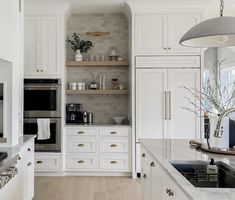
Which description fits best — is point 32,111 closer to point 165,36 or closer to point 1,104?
point 1,104

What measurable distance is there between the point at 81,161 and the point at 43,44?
2.19 m

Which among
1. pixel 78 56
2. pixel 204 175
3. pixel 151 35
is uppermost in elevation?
pixel 151 35

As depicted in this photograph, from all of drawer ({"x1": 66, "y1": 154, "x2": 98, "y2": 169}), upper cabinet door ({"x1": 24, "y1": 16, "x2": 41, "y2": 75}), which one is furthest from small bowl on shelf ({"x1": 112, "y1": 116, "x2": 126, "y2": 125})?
upper cabinet door ({"x1": 24, "y1": 16, "x2": 41, "y2": 75})

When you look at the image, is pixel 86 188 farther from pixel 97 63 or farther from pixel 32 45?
pixel 32 45

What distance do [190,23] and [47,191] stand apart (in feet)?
11.9

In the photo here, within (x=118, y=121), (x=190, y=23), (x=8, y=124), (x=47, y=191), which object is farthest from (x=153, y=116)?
(x=8, y=124)

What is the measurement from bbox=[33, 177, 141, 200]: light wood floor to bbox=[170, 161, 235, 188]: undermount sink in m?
1.92

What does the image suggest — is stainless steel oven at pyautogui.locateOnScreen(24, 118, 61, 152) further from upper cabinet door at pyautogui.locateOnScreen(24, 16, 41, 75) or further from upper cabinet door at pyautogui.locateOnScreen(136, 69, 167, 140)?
upper cabinet door at pyautogui.locateOnScreen(136, 69, 167, 140)

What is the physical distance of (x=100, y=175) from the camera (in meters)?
4.89

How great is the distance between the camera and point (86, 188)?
4230 mm

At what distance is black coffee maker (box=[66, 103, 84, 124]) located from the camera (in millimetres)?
5133

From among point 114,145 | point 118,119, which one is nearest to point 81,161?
point 114,145

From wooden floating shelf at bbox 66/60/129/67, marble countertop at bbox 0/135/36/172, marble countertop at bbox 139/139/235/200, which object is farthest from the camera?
wooden floating shelf at bbox 66/60/129/67

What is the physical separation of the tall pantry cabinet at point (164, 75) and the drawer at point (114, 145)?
220 mm
